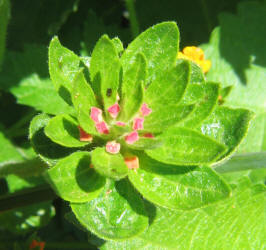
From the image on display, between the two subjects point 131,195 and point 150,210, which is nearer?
point 131,195

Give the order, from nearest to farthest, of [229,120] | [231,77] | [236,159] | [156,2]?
[229,120] → [236,159] → [231,77] → [156,2]

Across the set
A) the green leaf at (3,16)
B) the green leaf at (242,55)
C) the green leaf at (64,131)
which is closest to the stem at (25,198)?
the green leaf at (64,131)

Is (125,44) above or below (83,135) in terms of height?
below

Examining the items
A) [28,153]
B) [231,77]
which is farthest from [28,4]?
[231,77]

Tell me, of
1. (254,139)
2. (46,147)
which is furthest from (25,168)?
(254,139)

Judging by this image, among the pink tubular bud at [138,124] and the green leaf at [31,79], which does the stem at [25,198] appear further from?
the green leaf at [31,79]

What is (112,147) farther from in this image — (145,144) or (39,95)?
(39,95)

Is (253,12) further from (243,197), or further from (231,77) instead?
(243,197)
